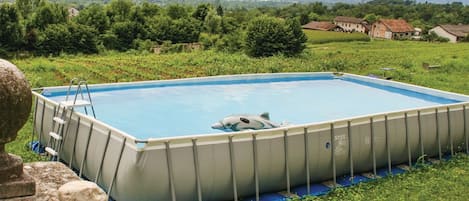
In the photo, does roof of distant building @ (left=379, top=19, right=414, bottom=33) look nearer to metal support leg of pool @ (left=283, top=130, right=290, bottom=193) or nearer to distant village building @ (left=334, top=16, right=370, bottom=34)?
distant village building @ (left=334, top=16, right=370, bottom=34)

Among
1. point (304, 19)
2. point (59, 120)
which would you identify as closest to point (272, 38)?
point (59, 120)

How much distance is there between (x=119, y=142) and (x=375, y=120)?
4153 mm

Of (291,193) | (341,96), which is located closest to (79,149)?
(291,193)

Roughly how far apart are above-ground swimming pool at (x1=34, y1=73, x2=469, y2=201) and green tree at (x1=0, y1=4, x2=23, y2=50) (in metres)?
18.0

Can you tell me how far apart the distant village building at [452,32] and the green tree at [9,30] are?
1522 inches

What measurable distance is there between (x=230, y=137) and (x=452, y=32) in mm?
50892

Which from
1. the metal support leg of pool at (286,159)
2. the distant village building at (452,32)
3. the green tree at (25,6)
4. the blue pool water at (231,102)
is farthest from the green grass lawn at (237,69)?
the distant village building at (452,32)

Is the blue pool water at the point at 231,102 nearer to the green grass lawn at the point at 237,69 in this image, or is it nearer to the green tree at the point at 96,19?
the green grass lawn at the point at 237,69

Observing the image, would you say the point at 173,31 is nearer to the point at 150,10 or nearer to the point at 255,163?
the point at 150,10

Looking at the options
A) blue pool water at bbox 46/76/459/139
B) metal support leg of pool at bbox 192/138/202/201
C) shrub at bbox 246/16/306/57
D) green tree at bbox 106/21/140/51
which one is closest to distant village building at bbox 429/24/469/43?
green tree at bbox 106/21/140/51

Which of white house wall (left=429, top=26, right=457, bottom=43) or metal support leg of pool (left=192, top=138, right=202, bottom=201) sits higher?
white house wall (left=429, top=26, right=457, bottom=43)

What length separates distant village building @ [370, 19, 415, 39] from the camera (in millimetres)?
53647

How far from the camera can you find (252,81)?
14.9 meters

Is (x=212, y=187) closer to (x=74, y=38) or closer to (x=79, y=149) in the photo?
(x=79, y=149)
